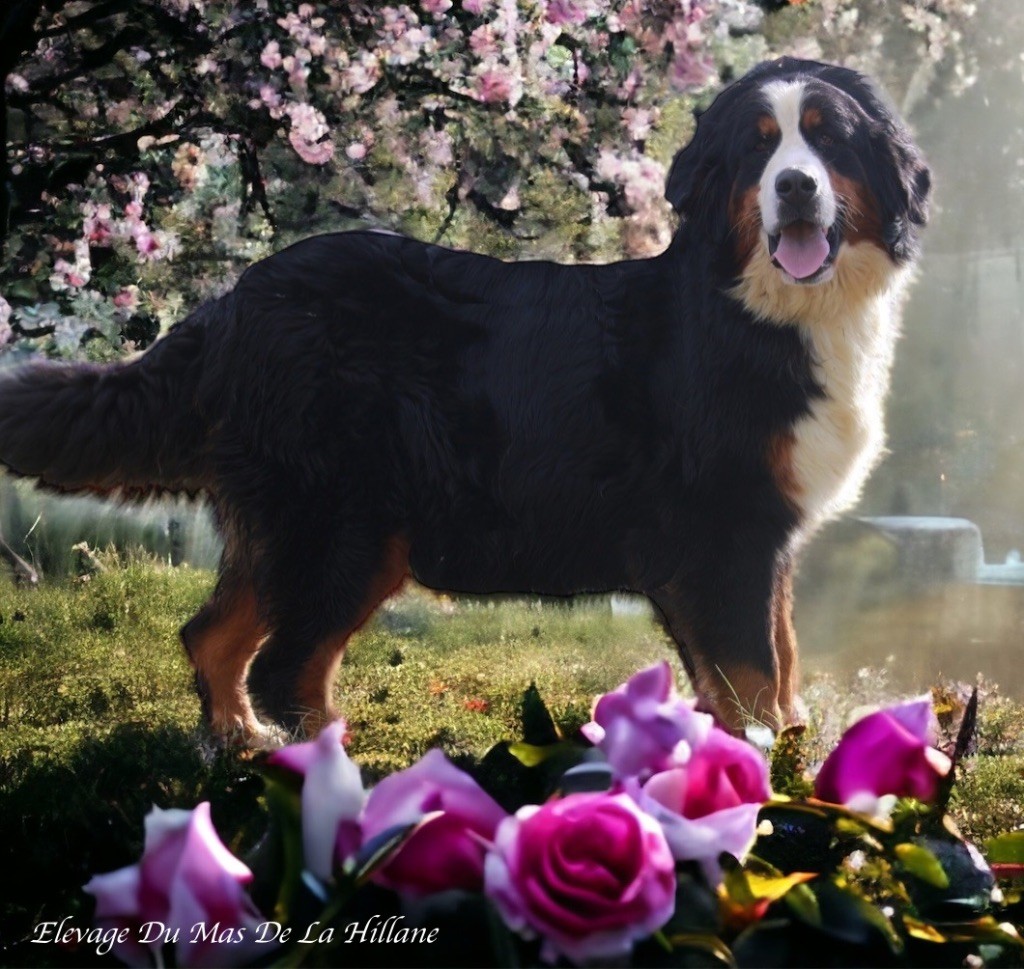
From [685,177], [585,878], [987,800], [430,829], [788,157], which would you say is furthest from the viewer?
[685,177]

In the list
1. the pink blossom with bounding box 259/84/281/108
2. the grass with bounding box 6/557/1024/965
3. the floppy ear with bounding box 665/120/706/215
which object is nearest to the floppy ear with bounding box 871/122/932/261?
the floppy ear with bounding box 665/120/706/215

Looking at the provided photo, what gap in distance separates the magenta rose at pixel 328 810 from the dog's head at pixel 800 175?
6.63 feet

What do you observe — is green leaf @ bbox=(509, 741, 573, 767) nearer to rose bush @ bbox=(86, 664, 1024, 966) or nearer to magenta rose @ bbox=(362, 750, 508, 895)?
rose bush @ bbox=(86, 664, 1024, 966)

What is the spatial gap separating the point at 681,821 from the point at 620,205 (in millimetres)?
2394

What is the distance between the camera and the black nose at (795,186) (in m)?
2.86

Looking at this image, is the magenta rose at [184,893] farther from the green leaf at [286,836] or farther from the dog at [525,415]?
the dog at [525,415]

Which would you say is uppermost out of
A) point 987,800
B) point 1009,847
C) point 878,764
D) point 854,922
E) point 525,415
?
point 525,415

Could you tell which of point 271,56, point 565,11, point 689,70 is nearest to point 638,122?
point 689,70

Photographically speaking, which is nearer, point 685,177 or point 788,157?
point 788,157

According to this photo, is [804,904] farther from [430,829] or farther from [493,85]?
[493,85]

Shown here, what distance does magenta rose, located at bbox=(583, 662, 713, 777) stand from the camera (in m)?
1.40

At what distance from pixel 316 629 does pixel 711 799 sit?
5.73 ft

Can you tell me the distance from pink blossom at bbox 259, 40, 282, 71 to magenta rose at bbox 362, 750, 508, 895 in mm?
2537

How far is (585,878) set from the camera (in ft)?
4.01
